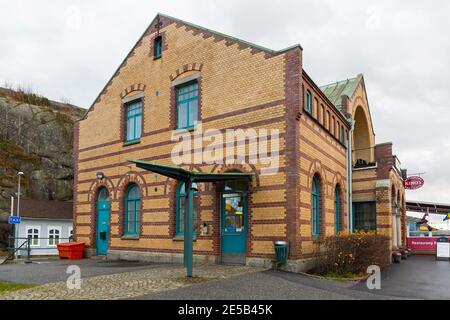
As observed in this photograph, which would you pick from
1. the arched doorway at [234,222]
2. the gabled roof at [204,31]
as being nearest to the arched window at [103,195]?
the gabled roof at [204,31]

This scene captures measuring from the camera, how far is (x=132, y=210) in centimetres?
1966

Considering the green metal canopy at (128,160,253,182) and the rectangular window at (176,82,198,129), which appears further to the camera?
the rectangular window at (176,82,198,129)

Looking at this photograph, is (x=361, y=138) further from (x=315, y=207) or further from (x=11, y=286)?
(x=11, y=286)

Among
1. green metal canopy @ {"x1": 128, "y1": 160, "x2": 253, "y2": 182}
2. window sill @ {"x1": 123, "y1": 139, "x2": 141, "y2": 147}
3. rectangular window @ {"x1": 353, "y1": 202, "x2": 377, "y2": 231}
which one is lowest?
rectangular window @ {"x1": 353, "y1": 202, "x2": 377, "y2": 231}

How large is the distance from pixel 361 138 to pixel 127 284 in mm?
20054

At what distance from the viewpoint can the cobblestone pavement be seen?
31.5 feet

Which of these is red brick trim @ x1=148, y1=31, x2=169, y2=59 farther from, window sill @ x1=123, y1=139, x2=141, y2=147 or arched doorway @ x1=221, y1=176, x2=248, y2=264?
arched doorway @ x1=221, y1=176, x2=248, y2=264

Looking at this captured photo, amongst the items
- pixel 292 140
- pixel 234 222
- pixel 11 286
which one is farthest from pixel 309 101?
pixel 11 286

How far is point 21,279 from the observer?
12539 mm

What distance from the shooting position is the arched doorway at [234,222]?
15039mm

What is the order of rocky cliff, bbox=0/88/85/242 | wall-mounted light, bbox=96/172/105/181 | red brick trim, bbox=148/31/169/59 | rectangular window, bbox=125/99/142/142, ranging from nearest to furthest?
1. red brick trim, bbox=148/31/169/59
2. rectangular window, bbox=125/99/142/142
3. wall-mounted light, bbox=96/172/105/181
4. rocky cliff, bbox=0/88/85/242

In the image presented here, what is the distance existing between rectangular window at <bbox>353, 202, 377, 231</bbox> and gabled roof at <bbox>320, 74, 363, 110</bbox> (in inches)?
211

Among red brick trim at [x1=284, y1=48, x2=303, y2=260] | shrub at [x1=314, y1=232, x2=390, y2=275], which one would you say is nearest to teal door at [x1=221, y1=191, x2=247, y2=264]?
red brick trim at [x1=284, y1=48, x2=303, y2=260]

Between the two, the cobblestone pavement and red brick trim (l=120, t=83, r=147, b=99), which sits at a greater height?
red brick trim (l=120, t=83, r=147, b=99)
